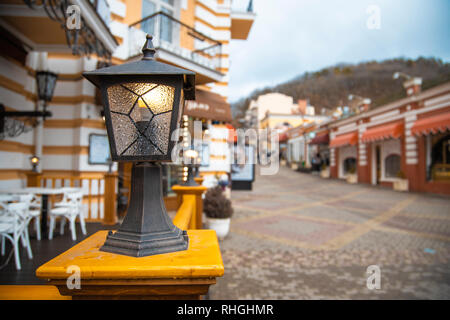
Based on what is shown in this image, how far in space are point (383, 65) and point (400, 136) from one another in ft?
129

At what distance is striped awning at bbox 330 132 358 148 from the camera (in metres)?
19.4

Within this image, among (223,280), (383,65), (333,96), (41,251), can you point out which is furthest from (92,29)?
(383,65)

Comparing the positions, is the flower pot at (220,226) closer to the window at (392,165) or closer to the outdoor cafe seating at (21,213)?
the outdoor cafe seating at (21,213)

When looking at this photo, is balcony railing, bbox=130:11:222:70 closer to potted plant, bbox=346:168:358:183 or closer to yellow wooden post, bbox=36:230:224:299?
yellow wooden post, bbox=36:230:224:299

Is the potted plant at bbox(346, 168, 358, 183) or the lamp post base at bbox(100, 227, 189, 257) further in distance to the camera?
the potted plant at bbox(346, 168, 358, 183)

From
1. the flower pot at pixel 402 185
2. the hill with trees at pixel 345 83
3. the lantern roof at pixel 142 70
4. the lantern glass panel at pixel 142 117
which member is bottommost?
the flower pot at pixel 402 185

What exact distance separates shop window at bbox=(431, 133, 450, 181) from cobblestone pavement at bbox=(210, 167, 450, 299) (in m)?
3.37

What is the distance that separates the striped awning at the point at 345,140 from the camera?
765 inches

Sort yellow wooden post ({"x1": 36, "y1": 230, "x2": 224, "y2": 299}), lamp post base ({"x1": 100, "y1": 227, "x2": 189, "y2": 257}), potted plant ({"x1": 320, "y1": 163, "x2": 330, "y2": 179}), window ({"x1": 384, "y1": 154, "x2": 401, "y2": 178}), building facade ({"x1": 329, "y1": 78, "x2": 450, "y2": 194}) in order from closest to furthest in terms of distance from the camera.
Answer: yellow wooden post ({"x1": 36, "y1": 230, "x2": 224, "y2": 299}) → lamp post base ({"x1": 100, "y1": 227, "x2": 189, "y2": 257}) → building facade ({"x1": 329, "y1": 78, "x2": 450, "y2": 194}) → window ({"x1": 384, "y1": 154, "x2": 401, "y2": 178}) → potted plant ({"x1": 320, "y1": 163, "x2": 330, "y2": 179})

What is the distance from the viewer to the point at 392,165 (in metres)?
17.0

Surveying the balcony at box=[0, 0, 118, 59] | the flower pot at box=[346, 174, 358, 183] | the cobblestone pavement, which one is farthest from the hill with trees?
the balcony at box=[0, 0, 118, 59]

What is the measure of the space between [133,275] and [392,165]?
64.1 feet

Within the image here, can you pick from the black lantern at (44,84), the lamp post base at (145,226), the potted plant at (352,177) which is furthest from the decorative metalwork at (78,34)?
the potted plant at (352,177)
